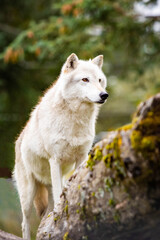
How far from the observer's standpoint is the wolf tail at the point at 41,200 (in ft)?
18.4

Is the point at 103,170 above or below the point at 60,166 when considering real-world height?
below

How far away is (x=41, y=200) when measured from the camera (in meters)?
5.59

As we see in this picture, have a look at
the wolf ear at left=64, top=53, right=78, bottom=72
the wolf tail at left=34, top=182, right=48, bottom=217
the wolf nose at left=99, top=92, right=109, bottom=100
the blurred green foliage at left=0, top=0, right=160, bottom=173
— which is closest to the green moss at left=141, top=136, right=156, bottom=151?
the wolf nose at left=99, top=92, right=109, bottom=100

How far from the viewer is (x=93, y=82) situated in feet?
15.0

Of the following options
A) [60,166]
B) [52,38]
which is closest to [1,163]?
[52,38]

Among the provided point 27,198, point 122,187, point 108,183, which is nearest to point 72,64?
point 27,198

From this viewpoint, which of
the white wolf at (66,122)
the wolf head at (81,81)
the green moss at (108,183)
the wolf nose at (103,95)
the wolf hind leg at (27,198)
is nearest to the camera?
the green moss at (108,183)

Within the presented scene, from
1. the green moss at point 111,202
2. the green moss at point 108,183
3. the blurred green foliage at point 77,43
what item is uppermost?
the blurred green foliage at point 77,43

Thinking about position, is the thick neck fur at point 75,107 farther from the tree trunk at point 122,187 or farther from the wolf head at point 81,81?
the tree trunk at point 122,187

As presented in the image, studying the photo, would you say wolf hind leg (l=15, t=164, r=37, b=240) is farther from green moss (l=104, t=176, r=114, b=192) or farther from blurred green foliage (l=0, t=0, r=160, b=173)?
blurred green foliage (l=0, t=0, r=160, b=173)

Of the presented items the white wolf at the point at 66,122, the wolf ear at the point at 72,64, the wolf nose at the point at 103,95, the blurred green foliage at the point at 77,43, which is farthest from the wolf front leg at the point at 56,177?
the blurred green foliage at the point at 77,43

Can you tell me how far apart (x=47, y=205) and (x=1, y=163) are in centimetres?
515

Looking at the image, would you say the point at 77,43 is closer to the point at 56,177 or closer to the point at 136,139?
the point at 56,177

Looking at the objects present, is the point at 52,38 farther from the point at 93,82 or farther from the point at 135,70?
the point at 93,82
